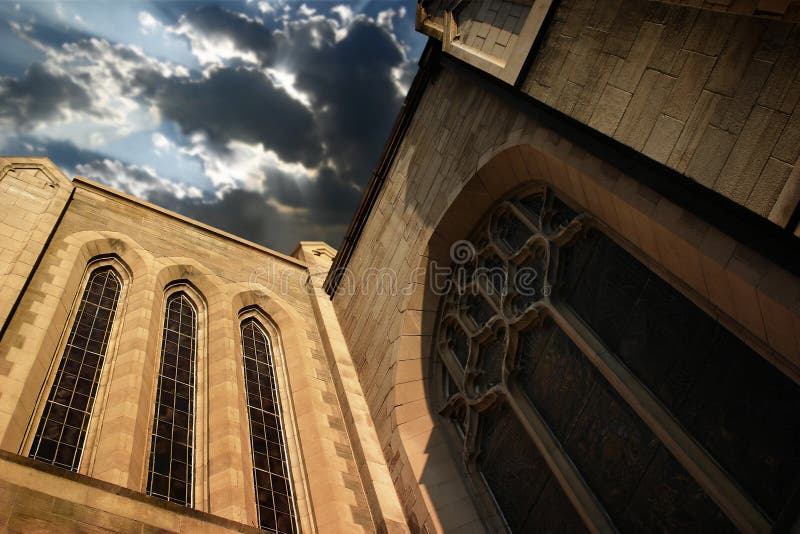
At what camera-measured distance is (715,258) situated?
5.24m

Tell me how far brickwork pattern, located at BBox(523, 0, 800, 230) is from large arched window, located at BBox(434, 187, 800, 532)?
1.55m

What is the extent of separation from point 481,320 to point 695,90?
518 centimetres

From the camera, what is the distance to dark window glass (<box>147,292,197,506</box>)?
828 centimetres

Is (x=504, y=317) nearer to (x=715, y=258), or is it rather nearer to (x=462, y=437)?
(x=462, y=437)

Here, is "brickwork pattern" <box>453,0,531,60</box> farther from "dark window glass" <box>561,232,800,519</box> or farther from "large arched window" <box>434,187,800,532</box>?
"dark window glass" <box>561,232,800,519</box>

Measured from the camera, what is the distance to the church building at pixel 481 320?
5.20 meters

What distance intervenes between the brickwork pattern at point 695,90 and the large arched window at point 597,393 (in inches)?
Result: 61.1

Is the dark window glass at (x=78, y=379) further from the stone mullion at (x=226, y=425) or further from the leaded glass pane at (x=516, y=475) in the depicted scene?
the leaded glass pane at (x=516, y=475)

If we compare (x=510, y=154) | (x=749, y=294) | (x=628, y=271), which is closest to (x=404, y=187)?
(x=510, y=154)

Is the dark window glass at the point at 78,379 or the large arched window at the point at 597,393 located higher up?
the large arched window at the point at 597,393

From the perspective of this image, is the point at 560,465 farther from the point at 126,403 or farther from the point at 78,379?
the point at 78,379

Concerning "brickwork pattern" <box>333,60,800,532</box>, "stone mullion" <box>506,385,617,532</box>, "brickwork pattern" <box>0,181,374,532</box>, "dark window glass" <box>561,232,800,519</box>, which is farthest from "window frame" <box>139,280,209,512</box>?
"dark window glass" <box>561,232,800,519</box>

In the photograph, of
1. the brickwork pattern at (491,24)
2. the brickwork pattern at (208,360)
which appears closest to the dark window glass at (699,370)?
the brickwork pattern at (491,24)

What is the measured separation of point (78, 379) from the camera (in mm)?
9031
